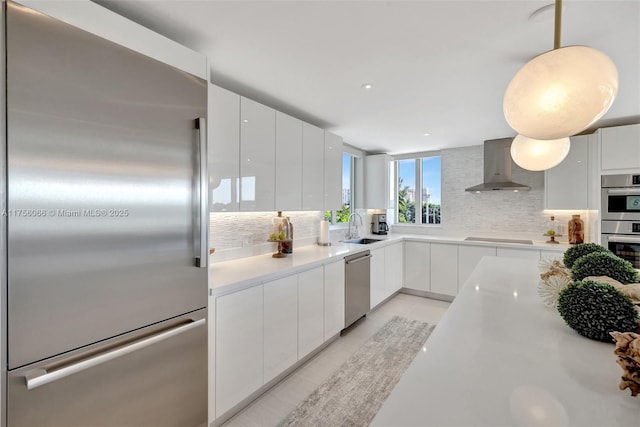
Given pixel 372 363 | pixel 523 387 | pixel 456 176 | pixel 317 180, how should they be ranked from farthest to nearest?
pixel 456 176 < pixel 317 180 < pixel 372 363 < pixel 523 387

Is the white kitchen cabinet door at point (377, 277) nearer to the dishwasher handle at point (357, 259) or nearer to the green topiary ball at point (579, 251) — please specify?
the dishwasher handle at point (357, 259)

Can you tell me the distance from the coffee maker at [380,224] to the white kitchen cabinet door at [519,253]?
5.49 feet

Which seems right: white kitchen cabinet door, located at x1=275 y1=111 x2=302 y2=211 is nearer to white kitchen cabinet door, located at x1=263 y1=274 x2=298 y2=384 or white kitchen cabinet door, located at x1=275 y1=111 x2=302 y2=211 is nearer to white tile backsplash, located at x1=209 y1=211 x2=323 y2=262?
white tile backsplash, located at x1=209 y1=211 x2=323 y2=262

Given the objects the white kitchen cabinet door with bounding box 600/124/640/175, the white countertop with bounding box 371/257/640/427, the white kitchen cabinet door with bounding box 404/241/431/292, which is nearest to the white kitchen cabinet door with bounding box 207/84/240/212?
the white countertop with bounding box 371/257/640/427

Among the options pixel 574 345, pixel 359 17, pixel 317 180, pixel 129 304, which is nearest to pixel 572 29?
pixel 359 17

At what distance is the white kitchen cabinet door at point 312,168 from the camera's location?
9.54ft

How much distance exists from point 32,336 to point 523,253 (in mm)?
4386

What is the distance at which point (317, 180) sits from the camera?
3115mm

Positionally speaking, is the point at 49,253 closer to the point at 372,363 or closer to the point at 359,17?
the point at 359,17

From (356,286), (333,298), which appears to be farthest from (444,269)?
(333,298)

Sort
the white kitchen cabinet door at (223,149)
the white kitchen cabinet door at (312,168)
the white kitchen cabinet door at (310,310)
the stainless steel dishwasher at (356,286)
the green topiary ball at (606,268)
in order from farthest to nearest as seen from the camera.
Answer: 1. the stainless steel dishwasher at (356,286)
2. the white kitchen cabinet door at (312,168)
3. the white kitchen cabinet door at (310,310)
4. the white kitchen cabinet door at (223,149)
5. the green topiary ball at (606,268)

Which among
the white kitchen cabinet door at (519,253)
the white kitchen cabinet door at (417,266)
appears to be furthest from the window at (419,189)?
the white kitchen cabinet door at (519,253)

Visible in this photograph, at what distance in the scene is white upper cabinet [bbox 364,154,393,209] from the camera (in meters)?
4.60

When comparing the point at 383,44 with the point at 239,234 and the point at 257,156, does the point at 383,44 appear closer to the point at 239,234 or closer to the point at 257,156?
the point at 257,156
